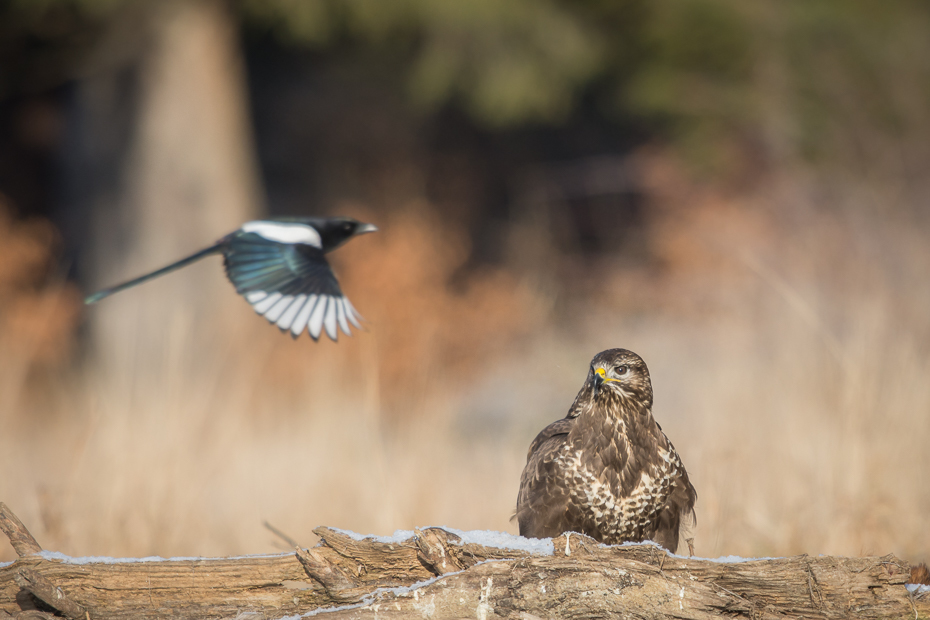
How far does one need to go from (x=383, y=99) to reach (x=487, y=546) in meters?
11.5

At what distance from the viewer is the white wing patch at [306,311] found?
2.59 meters

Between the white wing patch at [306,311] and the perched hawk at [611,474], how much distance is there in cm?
70

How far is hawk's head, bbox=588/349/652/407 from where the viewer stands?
8.56 ft

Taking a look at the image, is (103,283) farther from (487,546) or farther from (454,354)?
(487,546)

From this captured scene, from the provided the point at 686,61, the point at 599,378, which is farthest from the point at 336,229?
the point at 686,61

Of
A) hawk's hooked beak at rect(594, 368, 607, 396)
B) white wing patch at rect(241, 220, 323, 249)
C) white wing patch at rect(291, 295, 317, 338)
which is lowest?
hawk's hooked beak at rect(594, 368, 607, 396)

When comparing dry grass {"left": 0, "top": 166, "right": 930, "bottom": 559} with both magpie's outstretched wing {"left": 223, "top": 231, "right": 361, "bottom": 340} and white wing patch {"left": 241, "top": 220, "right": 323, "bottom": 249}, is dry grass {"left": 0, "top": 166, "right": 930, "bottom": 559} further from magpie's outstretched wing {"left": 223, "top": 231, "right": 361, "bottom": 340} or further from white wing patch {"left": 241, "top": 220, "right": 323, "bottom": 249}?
white wing patch {"left": 241, "top": 220, "right": 323, "bottom": 249}

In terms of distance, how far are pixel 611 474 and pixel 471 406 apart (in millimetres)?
5422

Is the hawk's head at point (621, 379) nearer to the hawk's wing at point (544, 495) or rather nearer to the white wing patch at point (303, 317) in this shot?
the hawk's wing at point (544, 495)

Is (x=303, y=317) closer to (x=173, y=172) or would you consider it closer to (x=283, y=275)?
(x=283, y=275)

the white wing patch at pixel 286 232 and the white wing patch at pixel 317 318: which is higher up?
the white wing patch at pixel 286 232

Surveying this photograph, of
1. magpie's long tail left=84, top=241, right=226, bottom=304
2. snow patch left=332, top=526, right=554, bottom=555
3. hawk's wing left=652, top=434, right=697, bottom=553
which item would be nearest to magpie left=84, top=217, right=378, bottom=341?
magpie's long tail left=84, top=241, right=226, bottom=304

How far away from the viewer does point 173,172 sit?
344 inches

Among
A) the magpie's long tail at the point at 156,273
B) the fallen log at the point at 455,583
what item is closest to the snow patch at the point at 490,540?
the fallen log at the point at 455,583
